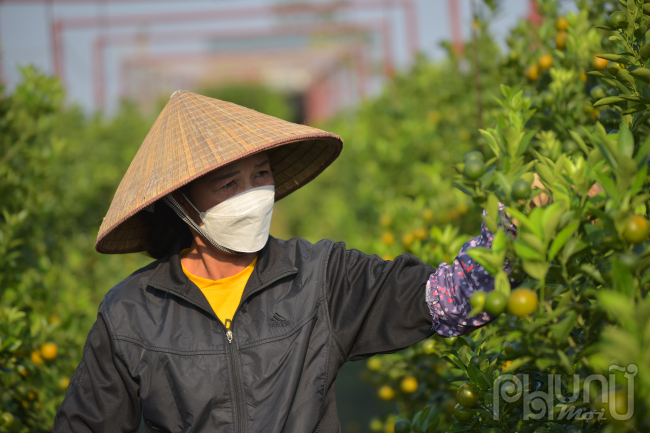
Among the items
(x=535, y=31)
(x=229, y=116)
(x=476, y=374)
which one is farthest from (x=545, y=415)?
(x=535, y=31)

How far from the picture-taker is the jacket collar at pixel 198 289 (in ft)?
4.87

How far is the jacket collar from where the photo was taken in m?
1.48

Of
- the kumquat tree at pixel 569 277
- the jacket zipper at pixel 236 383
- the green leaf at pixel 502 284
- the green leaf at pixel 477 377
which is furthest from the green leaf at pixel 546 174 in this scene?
the jacket zipper at pixel 236 383

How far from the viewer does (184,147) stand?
1.52m

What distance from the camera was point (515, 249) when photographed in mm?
896

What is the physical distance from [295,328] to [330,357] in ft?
0.40

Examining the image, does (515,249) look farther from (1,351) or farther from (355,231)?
(355,231)

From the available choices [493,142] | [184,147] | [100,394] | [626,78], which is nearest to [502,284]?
[493,142]

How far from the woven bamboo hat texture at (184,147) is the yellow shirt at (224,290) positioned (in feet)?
0.86

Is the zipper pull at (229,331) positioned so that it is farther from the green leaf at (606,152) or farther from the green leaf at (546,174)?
the green leaf at (606,152)

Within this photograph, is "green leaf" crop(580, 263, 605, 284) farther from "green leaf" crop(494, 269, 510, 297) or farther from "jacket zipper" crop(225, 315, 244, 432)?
"jacket zipper" crop(225, 315, 244, 432)

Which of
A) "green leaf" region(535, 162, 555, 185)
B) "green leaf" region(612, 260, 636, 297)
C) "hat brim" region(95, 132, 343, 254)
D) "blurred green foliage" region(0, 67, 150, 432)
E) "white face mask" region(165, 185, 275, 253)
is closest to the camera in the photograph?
"green leaf" region(612, 260, 636, 297)

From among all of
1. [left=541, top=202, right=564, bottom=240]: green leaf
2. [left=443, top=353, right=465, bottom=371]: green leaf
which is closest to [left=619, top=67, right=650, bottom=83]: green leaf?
[left=541, top=202, right=564, bottom=240]: green leaf

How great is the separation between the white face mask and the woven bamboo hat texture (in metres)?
0.15
